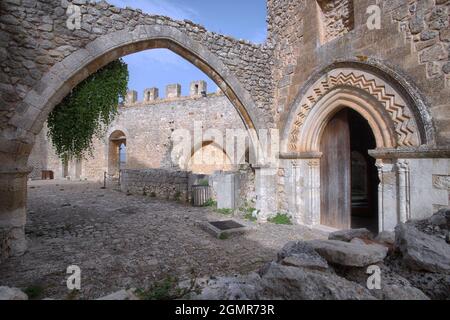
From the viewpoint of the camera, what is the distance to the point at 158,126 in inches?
522

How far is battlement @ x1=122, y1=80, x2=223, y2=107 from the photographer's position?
1219cm

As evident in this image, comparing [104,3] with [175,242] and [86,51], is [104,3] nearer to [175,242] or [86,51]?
[86,51]

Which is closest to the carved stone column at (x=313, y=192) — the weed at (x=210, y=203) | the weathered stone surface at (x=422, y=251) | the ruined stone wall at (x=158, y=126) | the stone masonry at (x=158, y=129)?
the weathered stone surface at (x=422, y=251)

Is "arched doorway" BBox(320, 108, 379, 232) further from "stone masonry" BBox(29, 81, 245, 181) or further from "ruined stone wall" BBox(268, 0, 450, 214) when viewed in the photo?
"stone masonry" BBox(29, 81, 245, 181)

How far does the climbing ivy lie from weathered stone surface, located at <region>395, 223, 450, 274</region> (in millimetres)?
4979

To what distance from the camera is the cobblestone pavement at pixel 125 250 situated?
2590 millimetres

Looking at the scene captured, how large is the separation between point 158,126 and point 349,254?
495 inches

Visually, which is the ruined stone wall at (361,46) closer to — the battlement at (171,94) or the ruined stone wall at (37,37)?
the ruined stone wall at (37,37)

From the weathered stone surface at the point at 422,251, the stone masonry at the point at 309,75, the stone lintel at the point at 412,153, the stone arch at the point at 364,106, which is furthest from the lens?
the stone arch at the point at 364,106

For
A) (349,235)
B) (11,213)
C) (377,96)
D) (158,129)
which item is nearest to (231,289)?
(349,235)

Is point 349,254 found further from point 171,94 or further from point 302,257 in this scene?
point 171,94

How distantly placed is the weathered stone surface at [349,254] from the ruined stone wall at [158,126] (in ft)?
29.6

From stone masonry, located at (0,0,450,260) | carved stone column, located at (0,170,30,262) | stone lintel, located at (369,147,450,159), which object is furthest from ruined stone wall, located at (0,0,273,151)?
stone lintel, located at (369,147,450,159)

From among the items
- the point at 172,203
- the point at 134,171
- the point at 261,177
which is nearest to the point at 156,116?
the point at 134,171
